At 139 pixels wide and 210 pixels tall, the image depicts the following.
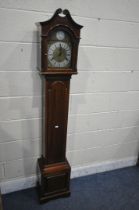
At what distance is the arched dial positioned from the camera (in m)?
1.36

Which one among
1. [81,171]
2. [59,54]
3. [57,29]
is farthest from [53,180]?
[57,29]

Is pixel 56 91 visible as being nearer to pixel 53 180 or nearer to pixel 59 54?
pixel 59 54

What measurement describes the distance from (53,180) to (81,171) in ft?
1.68

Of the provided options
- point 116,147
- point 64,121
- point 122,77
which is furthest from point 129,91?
point 64,121

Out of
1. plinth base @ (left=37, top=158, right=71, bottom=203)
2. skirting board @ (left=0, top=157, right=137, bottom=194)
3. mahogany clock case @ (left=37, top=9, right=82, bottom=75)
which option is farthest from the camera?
skirting board @ (left=0, top=157, right=137, bottom=194)

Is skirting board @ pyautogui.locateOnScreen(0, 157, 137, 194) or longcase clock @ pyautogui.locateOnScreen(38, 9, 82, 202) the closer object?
longcase clock @ pyautogui.locateOnScreen(38, 9, 82, 202)

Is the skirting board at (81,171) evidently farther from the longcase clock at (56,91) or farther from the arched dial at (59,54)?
the arched dial at (59,54)

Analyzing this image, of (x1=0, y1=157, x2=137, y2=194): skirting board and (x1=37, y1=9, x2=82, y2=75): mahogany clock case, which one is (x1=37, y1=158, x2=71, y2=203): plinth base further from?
(x1=37, y1=9, x2=82, y2=75): mahogany clock case

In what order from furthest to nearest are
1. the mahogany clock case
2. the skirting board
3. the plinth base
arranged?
the skirting board < the plinth base < the mahogany clock case

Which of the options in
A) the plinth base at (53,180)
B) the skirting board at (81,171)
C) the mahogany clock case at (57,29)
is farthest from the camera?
the skirting board at (81,171)

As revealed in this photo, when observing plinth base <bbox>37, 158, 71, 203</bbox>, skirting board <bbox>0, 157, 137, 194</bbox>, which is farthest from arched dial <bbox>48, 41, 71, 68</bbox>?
skirting board <bbox>0, 157, 137, 194</bbox>

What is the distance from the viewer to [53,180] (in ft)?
5.87

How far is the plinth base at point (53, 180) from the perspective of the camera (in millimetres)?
1755

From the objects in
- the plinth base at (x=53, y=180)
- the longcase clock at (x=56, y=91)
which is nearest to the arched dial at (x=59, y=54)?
the longcase clock at (x=56, y=91)
